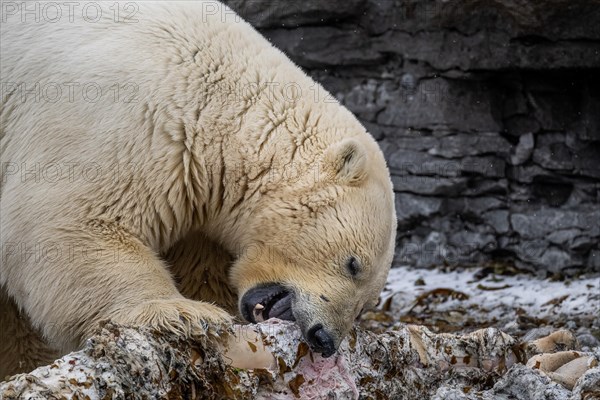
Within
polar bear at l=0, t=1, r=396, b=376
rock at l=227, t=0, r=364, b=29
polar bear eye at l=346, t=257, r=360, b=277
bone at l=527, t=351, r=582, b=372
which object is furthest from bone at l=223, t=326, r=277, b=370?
rock at l=227, t=0, r=364, b=29

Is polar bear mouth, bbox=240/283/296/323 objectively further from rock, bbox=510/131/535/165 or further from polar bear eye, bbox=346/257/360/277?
rock, bbox=510/131/535/165

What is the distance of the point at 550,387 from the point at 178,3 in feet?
9.25

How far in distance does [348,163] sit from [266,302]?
779 mm

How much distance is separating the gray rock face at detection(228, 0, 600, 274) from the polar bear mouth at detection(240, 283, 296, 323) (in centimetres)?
405

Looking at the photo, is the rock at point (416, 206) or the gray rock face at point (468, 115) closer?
the gray rock face at point (468, 115)

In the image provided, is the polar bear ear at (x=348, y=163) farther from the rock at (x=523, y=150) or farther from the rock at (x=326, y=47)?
the rock at (x=326, y=47)

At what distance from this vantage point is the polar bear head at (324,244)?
4.59 meters

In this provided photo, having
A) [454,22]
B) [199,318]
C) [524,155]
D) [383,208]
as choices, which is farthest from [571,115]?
[199,318]

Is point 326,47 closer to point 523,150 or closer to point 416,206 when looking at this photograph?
point 416,206

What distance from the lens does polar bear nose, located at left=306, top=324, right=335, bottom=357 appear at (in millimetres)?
4262

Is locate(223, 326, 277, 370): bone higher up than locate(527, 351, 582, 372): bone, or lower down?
higher up

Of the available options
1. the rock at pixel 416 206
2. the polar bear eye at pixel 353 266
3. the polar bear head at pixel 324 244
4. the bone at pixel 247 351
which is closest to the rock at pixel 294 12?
the rock at pixel 416 206

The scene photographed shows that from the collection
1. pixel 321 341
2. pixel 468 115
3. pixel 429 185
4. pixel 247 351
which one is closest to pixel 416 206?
pixel 429 185

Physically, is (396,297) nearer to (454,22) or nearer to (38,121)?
(454,22)
